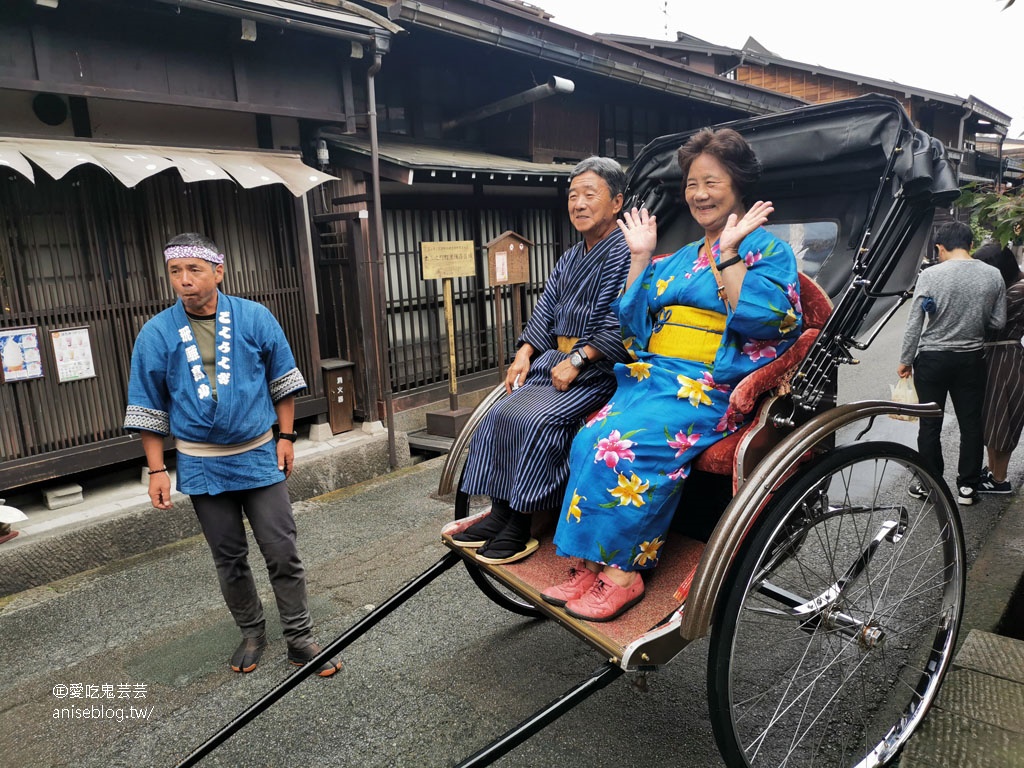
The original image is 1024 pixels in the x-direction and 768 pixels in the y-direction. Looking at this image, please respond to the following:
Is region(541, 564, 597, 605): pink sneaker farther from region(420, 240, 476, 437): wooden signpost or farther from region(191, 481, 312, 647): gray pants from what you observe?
region(420, 240, 476, 437): wooden signpost

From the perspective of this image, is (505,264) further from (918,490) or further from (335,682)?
(335,682)

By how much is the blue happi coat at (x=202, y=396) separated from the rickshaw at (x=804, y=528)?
96cm

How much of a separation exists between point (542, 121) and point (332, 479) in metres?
5.07

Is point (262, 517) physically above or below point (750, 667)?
above

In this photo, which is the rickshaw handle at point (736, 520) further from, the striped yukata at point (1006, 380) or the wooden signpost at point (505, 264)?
the wooden signpost at point (505, 264)

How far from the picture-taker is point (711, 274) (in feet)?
8.19

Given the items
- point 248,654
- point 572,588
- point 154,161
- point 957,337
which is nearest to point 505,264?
point 154,161

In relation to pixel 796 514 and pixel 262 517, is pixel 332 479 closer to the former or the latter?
pixel 262 517

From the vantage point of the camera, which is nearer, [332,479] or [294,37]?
[294,37]

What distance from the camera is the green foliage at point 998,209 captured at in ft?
9.52

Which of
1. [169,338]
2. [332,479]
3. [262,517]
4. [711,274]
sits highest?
[711,274]

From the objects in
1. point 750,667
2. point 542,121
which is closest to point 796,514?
point 750,667

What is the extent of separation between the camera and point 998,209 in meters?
2.92

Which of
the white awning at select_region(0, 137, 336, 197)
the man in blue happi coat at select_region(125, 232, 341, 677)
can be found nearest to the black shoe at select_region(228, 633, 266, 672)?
the man in blue happi coat at select_region(125, 232, 341, 677)
